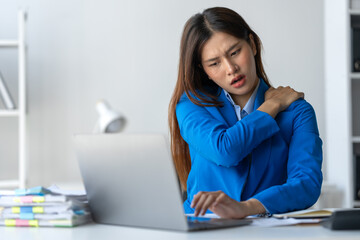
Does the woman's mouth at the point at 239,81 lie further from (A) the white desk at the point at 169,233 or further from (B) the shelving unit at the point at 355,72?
(B) the shelving unit at the point at 355,72

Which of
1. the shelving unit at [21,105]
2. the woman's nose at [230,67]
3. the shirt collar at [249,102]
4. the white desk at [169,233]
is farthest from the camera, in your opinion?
the shelving unit at [21,105]

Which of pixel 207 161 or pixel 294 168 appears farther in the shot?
pixel 207 161

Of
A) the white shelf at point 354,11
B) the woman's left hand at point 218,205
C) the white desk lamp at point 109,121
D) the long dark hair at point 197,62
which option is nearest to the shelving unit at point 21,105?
the white desk lamp at point 109,121

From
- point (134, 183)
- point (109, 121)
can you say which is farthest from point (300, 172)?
point (109, 121)

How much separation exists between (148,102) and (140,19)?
537 mm

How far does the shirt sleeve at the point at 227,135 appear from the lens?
57.3 inches

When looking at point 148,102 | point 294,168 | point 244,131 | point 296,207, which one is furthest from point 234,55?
point 148,102

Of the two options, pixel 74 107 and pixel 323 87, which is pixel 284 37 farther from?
pixel 74 107

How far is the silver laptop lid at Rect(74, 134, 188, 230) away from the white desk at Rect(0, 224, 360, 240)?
31 millimetres

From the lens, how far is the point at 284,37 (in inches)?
136

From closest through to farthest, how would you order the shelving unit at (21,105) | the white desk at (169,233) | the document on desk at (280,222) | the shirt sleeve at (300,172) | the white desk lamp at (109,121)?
the white desk at (169,233) < the document on desk at (280,222) < the shirt sleeve at (300,172) < the white desk lamp at (109,121) < the shelving unit at (21,105)

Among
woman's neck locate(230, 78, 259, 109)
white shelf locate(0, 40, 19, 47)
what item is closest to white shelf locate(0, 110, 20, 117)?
white shelf locate(0, 40, 19, 47)

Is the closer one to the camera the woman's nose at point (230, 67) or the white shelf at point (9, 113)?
the woman's nose at point (230, 67)

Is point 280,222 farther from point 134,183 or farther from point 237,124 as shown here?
point 237,124
